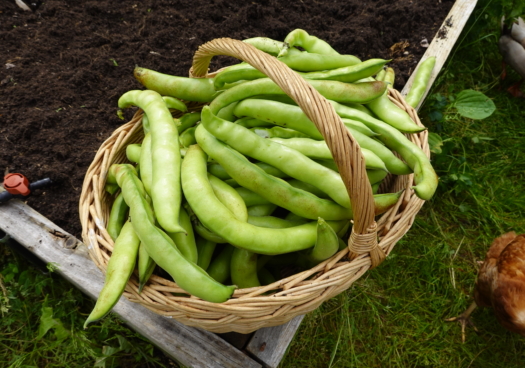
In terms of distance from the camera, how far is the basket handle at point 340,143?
0.92 metres

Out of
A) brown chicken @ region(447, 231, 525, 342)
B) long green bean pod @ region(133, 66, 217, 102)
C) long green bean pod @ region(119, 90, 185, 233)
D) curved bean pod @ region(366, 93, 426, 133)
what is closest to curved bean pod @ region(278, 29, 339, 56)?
curved bean pod @ region(366, 93, 426, 133)

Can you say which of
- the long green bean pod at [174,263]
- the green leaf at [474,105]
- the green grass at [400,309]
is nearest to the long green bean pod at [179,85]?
the long green bean pod at [174,263]

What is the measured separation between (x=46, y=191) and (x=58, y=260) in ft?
1.45

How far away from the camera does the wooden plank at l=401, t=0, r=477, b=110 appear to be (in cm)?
210

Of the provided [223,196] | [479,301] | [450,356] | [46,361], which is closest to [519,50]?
[479,301]

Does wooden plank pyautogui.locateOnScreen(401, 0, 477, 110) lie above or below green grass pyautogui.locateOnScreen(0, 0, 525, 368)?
above

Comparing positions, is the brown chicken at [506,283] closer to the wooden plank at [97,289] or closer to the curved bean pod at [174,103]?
the wooden plank at [97,289]

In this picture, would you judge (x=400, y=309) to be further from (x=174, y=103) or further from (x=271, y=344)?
(x=174, y=103)

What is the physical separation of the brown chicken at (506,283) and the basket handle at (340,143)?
763 mm

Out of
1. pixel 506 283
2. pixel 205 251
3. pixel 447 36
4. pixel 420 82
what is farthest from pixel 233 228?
pixel 447 36

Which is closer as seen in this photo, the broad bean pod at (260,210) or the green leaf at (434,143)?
the broad bean pod at (260,210)

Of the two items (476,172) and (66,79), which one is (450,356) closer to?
(476,172)

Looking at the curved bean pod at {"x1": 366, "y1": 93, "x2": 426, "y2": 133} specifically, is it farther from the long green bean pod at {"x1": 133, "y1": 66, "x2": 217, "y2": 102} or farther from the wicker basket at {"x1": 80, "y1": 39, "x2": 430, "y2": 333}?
the long green bean pod at {"x1": 133, "y1": 66, "x2": 217, "y2": 102}

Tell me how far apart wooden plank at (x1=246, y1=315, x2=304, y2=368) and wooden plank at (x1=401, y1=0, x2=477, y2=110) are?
4.52ft
